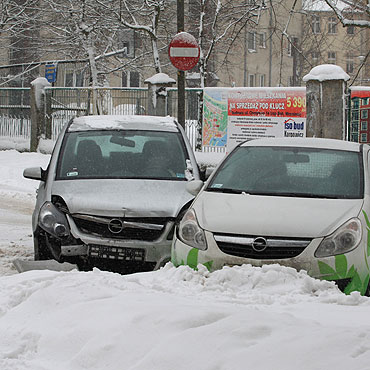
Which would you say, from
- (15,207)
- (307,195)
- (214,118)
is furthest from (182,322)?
(214,118)

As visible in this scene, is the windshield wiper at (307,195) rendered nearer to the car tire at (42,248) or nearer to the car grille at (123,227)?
the car grille at (123,227)

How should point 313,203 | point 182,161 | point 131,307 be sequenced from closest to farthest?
point 131,307 → point 313,203 → point 182,161

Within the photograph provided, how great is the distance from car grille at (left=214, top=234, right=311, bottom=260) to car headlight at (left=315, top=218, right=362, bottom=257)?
0.12 m

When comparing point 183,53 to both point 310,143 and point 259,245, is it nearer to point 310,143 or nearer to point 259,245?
point 310,143

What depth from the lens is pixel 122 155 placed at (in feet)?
29.6

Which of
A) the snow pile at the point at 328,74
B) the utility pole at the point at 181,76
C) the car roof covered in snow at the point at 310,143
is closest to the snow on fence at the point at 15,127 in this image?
the utility pole at the point at 181,76

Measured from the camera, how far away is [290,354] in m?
4.10

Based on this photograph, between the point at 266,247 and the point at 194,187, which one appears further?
the point at 194,187

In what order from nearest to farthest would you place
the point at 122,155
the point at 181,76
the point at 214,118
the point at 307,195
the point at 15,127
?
the point at 307,195, the point at 122,155, the point at 181,76, the point at 214,118, the point at 15,127

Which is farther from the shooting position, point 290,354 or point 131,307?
point 131,307

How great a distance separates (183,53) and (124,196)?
33.0 feet

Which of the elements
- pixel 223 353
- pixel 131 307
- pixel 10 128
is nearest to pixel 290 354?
pixel 223 353

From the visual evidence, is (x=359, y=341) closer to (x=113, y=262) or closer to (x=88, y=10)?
(x=113, y=262)

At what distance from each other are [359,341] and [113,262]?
12.3ft
